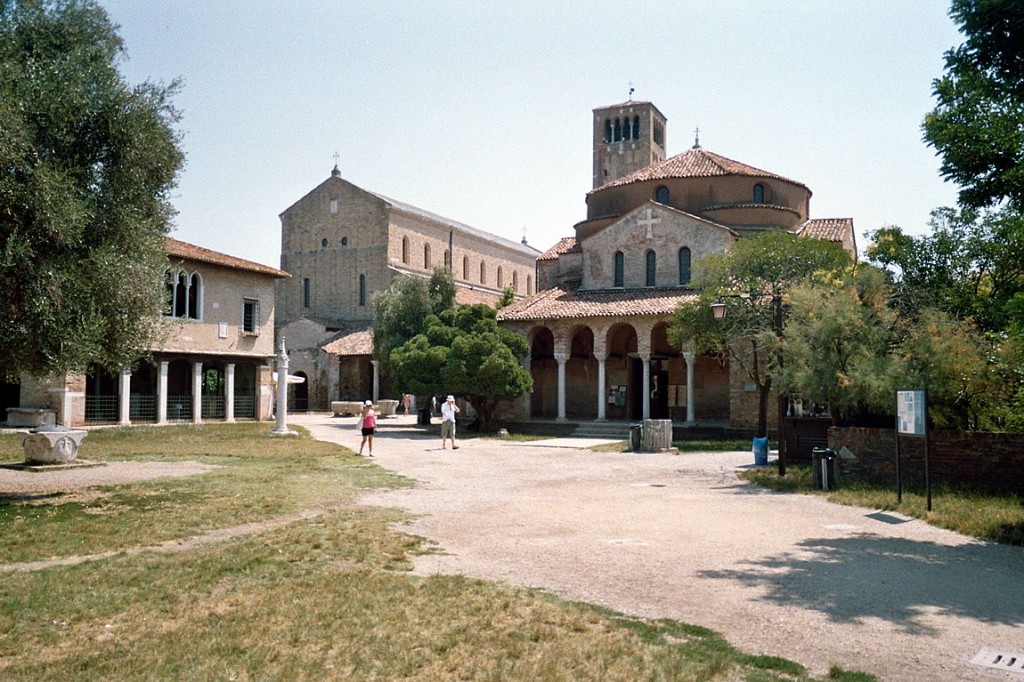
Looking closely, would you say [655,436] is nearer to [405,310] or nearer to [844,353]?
[844,353]

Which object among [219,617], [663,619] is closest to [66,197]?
[219,617]

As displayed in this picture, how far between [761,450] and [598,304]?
14244mm

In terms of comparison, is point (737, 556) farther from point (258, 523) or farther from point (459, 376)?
point (459, 376)

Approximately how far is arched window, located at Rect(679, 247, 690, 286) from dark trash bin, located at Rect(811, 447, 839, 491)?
18.7 meters

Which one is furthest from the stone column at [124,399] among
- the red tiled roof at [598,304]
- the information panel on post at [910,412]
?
the information panel on post at [910,412]

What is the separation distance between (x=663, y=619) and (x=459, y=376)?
23043 mm

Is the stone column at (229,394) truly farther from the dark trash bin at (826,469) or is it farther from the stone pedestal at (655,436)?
the dark trash bin at (826,469)

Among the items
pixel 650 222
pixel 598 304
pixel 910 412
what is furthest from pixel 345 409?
pixel 910 412

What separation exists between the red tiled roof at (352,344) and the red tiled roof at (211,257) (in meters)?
10.9

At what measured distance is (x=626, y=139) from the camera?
191ft

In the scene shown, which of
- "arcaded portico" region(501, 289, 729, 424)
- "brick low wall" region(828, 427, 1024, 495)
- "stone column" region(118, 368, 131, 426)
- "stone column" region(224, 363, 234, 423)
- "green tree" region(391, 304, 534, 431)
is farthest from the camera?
"stone column" region(224, 363, 234, 423)

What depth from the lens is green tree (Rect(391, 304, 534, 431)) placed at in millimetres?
29250

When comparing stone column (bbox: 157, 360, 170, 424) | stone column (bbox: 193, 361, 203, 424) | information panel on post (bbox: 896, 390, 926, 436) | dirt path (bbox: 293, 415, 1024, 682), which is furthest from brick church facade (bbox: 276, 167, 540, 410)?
information panel on post (bbox: 896, 390, 926, 436)

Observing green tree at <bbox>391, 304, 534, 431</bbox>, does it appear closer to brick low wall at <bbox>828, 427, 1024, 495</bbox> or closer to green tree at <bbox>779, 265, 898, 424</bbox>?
green tree at <bbox>779, 265, 898, 424</bbox>
